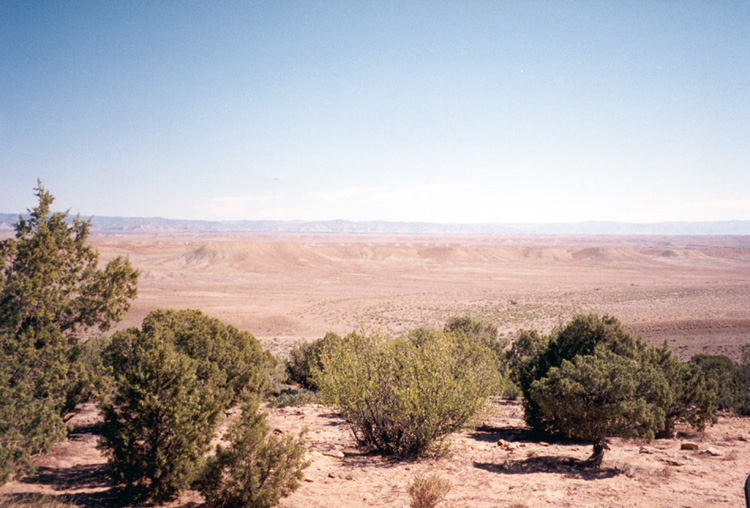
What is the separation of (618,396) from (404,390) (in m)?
4.96

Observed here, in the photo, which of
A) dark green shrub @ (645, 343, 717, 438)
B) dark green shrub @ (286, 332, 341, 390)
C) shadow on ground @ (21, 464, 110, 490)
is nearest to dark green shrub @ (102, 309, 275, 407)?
shadow on ground @ (21, 464, 110, 490)

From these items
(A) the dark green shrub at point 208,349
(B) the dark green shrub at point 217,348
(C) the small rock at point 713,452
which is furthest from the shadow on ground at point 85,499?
(C) the small rock at point 713,452

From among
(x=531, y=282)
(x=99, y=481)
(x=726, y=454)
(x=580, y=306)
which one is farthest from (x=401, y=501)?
(x=531, y=282)

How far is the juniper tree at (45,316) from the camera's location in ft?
29.5

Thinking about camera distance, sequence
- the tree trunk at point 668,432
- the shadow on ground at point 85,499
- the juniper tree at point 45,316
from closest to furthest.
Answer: the shadow on ground at point 85,499, the juniper tree at point 45,316, the tree trunk at point 668,432

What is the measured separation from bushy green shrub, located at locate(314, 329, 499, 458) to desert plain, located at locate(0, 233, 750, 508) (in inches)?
24.5

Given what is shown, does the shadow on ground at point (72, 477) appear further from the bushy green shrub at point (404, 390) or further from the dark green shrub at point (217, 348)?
the bushy green shrub at point (404, 390)

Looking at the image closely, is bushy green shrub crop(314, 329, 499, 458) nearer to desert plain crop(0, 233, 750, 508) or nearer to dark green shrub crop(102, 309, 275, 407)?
desert plain crop(0, 233, 750, 508)

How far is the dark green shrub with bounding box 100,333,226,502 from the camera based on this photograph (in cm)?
756

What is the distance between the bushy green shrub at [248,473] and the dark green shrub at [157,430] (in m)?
0.51

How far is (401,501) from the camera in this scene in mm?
7652

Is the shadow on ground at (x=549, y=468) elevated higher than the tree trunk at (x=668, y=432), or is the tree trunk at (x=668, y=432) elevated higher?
the shadow on ground at (x=549, y=468)

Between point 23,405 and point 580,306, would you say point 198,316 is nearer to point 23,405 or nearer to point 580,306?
point 23,405

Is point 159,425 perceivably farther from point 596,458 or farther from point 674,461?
point 674,461
